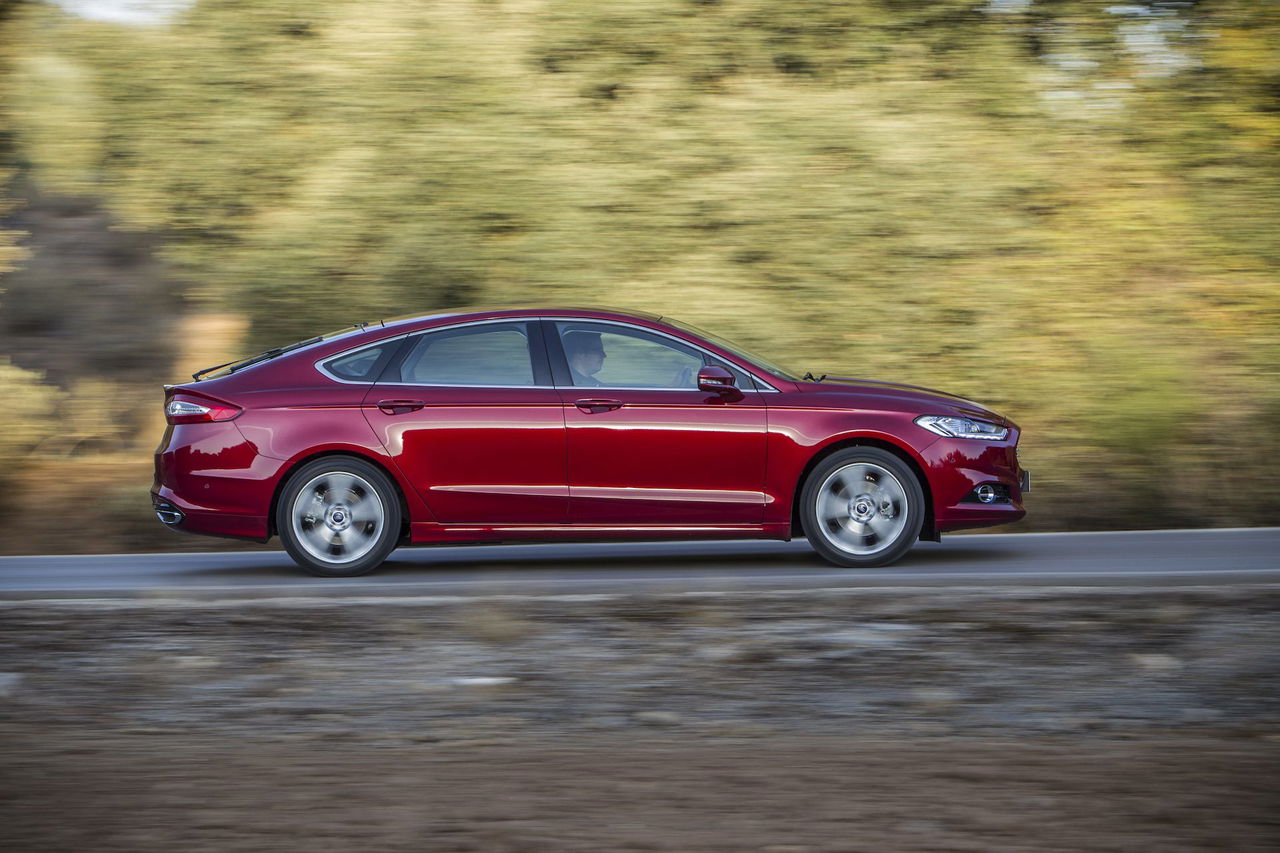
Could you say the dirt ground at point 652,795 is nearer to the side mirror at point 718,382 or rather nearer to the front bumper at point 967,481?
the front bumper at point 967,481

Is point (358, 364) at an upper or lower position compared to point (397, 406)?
upper

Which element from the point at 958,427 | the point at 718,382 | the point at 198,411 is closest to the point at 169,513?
the point at 198,411

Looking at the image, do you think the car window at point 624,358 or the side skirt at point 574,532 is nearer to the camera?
the side skirt at point 574,532

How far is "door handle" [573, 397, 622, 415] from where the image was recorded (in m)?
8.61

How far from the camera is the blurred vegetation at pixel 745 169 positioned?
1471cm

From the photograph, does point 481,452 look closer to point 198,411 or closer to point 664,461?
point 664,461

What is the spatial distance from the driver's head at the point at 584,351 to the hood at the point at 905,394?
3.94 ft

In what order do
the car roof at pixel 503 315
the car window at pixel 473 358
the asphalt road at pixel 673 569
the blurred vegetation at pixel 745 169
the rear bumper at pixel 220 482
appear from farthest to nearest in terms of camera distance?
the blurred vegetation at pixel 745 169, the car roof at pixel 503 315, the car window at pixel 473 358, the rear bumper at pixel 220 482, the asphalt road at pixel 673 569

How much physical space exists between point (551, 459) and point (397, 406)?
944 millimetres

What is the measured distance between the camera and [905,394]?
350 inches

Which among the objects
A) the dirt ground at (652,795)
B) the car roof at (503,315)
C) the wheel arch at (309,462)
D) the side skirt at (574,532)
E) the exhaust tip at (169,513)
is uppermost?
the car roof at (503,315)

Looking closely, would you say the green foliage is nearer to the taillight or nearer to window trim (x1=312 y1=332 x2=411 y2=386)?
the taillight

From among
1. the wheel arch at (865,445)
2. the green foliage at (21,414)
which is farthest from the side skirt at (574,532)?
the green foliage at (21,414)

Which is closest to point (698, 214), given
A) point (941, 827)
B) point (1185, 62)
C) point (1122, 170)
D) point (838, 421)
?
point (1122, 170)
